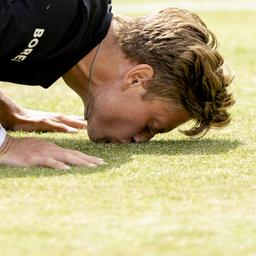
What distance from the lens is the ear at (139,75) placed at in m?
4.01

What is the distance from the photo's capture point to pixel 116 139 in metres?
4.08

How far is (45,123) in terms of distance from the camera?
4555 millimetres

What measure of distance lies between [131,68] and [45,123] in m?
0.72

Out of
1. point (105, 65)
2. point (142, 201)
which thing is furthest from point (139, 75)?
point (142, 201)

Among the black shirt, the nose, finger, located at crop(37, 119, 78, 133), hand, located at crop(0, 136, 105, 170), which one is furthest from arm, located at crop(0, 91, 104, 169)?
finger, located at crop(37, 119, 78, 133)

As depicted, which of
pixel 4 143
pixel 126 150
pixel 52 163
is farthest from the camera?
pixel 126 150

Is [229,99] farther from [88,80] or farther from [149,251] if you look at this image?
[149,251]

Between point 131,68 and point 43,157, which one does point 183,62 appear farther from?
point 43,157

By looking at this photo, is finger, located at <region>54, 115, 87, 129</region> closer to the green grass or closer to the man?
the green grass

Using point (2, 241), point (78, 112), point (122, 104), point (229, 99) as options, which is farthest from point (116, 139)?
point (2, 241)

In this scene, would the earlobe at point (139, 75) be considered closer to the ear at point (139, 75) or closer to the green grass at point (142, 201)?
the ear at point (139, 75)

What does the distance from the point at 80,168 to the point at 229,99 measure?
0.94 meters

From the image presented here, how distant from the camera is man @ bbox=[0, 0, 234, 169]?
3.95m

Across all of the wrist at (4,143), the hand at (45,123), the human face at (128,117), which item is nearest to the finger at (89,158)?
the wrist at (4,143)
